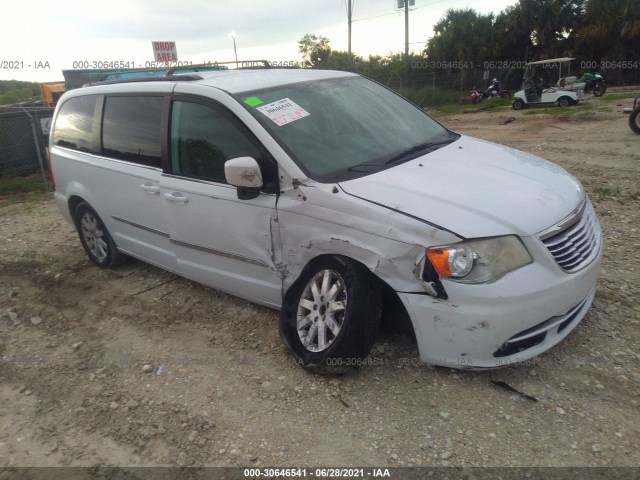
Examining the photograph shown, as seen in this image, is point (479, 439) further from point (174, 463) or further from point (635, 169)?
point (635, 169)

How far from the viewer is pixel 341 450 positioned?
248 centimetres

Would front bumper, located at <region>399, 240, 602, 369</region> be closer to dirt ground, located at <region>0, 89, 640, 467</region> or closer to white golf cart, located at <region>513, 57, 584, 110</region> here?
dirt ground, located at <region>0, 89, 640, 467</region>

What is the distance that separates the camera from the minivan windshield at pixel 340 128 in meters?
3.15

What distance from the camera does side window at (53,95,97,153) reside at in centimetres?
468

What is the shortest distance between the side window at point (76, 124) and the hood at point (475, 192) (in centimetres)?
294

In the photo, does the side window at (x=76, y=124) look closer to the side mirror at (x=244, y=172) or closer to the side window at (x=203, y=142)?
the side window at (x=203, y=142)

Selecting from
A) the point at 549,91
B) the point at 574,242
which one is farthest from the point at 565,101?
the point at 574,242

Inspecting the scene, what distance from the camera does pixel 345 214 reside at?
282cm

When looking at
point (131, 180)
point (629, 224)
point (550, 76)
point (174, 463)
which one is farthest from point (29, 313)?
point (550, 76)

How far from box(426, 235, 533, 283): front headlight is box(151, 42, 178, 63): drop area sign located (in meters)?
18.8

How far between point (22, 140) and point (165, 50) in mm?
10252

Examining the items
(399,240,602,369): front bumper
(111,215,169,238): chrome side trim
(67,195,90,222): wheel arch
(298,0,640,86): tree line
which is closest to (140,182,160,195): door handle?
(111,215,169,238): chrome side trim

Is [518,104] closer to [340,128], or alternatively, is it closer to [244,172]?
[340,128]

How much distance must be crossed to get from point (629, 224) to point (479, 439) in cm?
347
